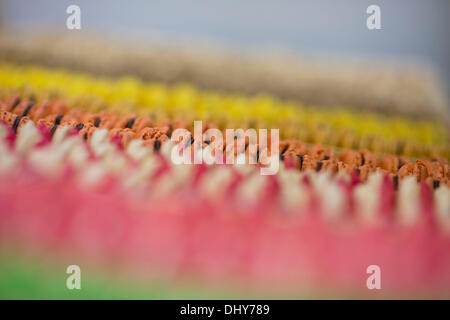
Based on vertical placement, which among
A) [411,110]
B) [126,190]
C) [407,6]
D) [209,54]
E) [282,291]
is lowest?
[282,291]

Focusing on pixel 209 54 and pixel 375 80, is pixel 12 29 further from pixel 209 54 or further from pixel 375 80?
pixel 375 80

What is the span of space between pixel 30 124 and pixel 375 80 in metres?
0.84

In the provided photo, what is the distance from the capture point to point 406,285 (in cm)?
49

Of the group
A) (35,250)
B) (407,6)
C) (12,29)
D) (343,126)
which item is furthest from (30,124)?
(407,6)

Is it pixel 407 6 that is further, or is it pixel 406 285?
pixel 407 6

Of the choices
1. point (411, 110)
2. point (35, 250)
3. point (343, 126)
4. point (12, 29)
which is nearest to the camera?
point (35, 250)

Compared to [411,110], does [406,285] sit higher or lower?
lower

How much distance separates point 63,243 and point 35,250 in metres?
0.03

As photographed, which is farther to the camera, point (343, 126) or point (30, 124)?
point (343, 126)

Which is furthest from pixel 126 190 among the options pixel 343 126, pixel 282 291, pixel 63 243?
pixel 343 126

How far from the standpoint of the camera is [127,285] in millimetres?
478

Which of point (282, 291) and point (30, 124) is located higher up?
point (30, 124)

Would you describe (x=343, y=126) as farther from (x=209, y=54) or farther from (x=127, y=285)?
(x=127, y=285)

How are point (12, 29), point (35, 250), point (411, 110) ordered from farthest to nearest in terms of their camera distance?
point (12, 29)
point (411, 110)
point (35, 250)
